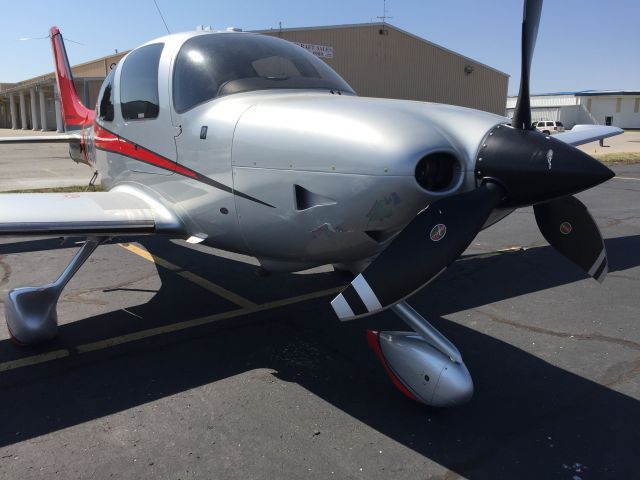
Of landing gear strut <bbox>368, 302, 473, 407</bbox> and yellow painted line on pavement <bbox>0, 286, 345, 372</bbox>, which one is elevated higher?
landing gear strut <bbox>368, 302, 473, 407</bbox>

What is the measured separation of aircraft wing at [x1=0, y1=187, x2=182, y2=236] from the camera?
369cm

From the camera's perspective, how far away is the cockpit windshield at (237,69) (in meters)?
3.73

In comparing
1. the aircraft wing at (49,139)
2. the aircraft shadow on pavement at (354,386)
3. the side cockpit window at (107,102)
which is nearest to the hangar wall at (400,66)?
the aircraft wing at (49,139)

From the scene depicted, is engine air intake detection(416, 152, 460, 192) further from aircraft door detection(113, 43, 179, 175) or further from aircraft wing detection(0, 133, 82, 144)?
aircraft wing detection(0, 133, 82, 144)

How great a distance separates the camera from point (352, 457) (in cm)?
274

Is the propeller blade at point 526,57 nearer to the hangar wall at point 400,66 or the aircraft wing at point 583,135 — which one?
the aircraft wing at point 583,135

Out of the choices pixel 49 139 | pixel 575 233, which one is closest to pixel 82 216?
pixel 575 233

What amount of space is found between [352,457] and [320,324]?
72.5 inches

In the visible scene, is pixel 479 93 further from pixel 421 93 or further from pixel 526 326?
pixel 526 326

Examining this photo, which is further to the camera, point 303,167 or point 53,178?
point 53,178

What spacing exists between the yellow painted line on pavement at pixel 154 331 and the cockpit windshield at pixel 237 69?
177 cm

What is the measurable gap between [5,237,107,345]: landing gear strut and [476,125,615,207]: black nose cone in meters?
3.02

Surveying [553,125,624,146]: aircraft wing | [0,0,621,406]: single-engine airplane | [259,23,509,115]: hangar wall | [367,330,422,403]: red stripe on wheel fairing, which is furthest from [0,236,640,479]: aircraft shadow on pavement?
[259,23,509,115]: hangar wall

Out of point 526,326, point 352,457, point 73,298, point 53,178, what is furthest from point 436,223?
point 53,178
